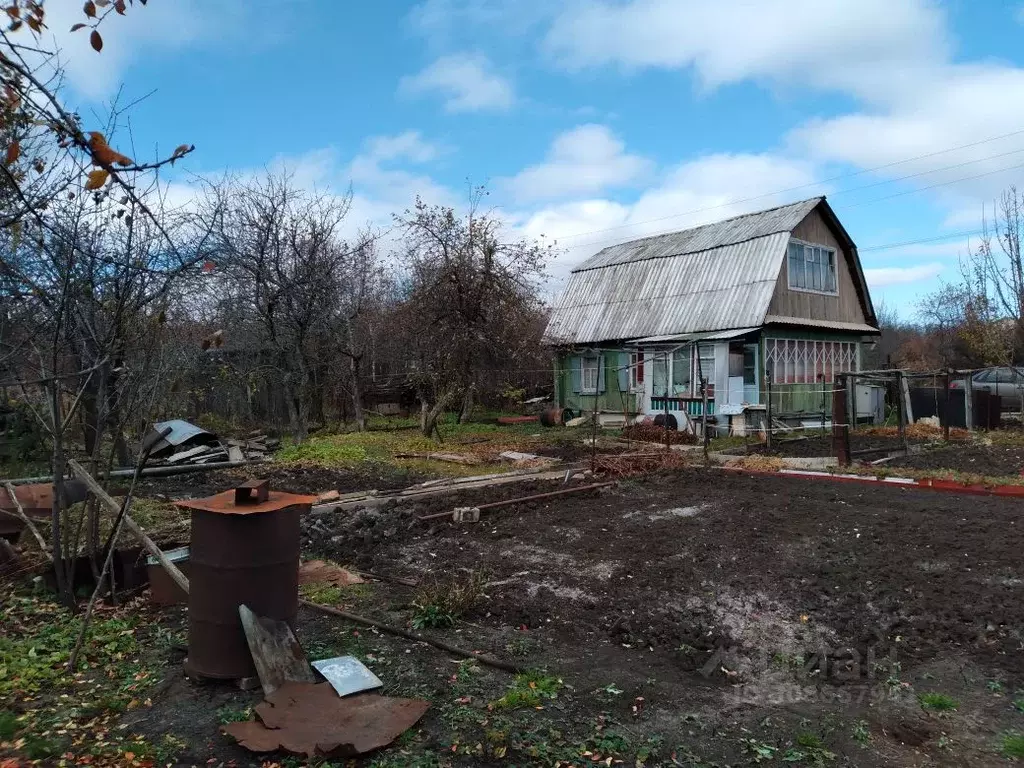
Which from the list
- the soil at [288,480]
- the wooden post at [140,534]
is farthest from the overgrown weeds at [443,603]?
the soil at [288,480]

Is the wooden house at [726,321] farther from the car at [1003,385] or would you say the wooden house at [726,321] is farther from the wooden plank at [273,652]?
→ the wooden plank at [273,652]

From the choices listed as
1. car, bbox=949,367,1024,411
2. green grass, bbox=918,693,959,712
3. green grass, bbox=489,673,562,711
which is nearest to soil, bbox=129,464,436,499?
green grass, bbox=489,673,562,711

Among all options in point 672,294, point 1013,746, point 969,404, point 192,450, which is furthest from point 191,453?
A: point 969,404

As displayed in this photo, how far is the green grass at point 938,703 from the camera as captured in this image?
3.92m

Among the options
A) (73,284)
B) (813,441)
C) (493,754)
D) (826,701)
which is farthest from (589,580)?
(813,441)

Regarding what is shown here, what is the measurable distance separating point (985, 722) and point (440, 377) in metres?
15.8

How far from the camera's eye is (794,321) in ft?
61.0

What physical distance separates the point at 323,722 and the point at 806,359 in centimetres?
1867

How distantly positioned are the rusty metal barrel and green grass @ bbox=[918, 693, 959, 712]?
3701 millimetres

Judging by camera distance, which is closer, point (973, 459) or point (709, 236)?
point (973, 459)

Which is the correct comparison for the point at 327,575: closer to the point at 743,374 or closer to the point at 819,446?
the point at 819,446

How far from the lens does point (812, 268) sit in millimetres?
19969

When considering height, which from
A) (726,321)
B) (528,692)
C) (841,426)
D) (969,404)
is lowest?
(528,692)

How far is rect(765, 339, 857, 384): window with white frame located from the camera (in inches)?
731
